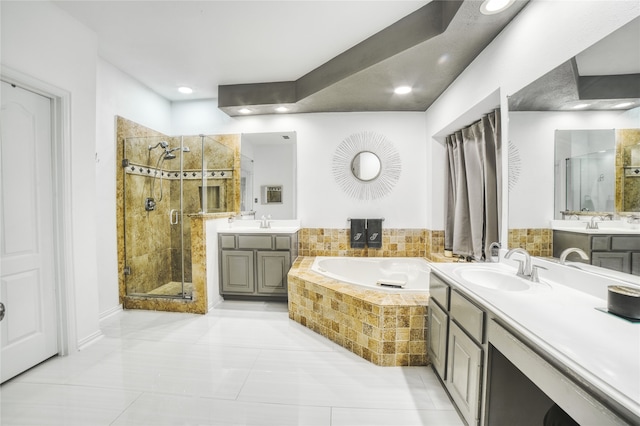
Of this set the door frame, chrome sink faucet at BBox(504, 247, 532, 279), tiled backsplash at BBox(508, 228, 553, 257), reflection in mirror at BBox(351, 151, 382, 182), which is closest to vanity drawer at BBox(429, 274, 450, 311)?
chrome sink faucet at BBox(504, 247, 532, 279)

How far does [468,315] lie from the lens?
4.39 ft

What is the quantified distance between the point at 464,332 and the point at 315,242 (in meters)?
2.31

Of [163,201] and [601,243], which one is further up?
[163,201]

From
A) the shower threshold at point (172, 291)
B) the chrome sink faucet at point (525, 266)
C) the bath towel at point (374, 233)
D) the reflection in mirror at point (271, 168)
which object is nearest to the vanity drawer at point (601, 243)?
the chrome sink faucet at point (525, 266)

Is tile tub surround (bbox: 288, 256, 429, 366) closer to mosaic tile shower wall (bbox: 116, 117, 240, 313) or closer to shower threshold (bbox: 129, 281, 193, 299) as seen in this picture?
mosaic tile shower wall (bbox: 116, 117, 240, 313)

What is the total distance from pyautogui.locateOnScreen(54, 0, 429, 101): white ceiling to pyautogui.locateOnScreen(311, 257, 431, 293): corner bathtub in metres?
2.26

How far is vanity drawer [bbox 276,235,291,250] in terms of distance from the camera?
124 inches

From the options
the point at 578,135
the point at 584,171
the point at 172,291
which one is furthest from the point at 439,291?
the point at 172,291

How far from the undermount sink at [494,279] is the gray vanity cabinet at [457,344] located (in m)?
0.18

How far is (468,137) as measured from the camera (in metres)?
2.65

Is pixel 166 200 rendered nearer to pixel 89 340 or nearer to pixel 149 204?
pixel 149 204

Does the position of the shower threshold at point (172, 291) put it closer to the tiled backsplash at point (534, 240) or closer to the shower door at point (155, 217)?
the shower door at point (155, 217)

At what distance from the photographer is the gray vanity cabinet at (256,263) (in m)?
3.14

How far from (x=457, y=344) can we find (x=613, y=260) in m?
0.83
